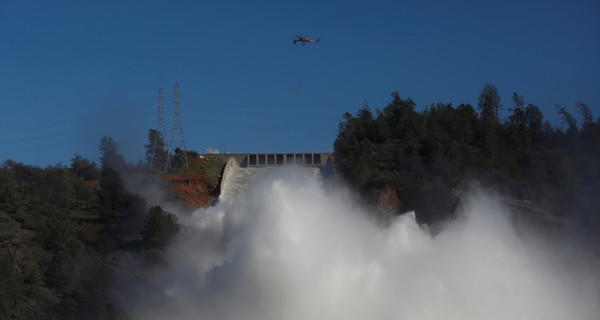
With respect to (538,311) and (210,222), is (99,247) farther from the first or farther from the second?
(538,311)

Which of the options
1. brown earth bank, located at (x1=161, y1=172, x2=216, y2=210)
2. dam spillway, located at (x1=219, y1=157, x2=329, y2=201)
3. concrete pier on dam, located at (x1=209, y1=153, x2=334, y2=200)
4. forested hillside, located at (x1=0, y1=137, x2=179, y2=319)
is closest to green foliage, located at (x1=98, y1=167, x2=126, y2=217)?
forested hillside, located at (x1=0, y1=137, x2=179, y2=319)

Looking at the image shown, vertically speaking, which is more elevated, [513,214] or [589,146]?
[589,146]

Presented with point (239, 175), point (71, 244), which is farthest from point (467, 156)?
point (71, 244)

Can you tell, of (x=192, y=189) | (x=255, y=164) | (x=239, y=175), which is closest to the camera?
(x=192, y=189)

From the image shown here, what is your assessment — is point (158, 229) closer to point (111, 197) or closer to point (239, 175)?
point (111, 197)

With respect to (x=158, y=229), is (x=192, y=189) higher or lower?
higher

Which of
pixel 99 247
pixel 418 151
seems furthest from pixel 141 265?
pixel 418 151
